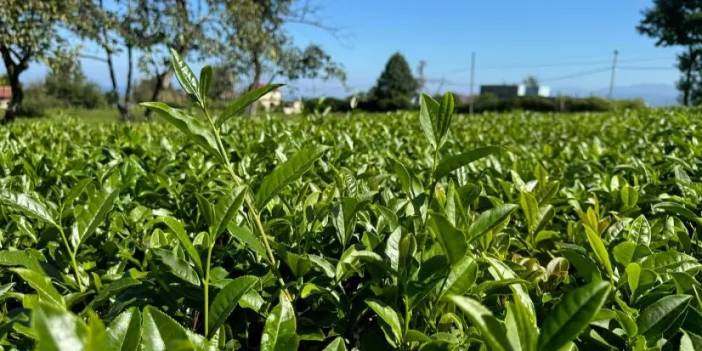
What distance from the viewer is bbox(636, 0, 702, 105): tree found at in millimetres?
46156

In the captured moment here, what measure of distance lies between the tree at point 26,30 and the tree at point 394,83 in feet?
103

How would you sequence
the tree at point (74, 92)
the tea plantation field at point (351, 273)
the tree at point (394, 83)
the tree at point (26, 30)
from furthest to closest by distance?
the tree at point (394, 83)
the tree at point (74, 92)
the tree at point (26, 30)
the tea plantation field at point (351, 273)

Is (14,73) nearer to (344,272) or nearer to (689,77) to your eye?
(344,272)

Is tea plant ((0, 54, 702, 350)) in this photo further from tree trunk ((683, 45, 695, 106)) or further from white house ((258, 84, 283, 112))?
tree trunk ((683, 45, 695, 106))

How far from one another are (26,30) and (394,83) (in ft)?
117

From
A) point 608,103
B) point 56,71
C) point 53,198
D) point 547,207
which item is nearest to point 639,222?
point 547,207

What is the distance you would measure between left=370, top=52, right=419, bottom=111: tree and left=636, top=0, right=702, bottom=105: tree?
64.7 feet

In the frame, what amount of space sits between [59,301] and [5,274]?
0.52 metres

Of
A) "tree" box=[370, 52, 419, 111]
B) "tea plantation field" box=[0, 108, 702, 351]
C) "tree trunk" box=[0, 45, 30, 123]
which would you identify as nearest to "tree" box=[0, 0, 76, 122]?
"tree trunk" box=[0, 45, 30, 123]

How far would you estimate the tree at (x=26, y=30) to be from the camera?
14797mm

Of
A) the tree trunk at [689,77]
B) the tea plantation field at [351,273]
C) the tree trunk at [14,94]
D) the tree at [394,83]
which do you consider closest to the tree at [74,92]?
the tree trunk at [14,94]

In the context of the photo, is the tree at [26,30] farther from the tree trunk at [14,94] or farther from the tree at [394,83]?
the tree at [394,83]

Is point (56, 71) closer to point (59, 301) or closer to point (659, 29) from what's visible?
point (59, 301)

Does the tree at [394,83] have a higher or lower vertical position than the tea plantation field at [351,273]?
higher
